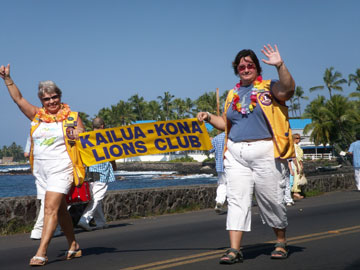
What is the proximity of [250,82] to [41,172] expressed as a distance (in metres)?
2.35

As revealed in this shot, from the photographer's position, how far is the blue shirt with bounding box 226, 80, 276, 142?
17.6ft

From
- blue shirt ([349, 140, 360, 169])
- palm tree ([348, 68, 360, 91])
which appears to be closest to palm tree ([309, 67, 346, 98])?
palm tree ([348, 68, 360, 91])

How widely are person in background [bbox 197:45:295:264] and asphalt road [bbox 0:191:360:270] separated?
0.44 metres

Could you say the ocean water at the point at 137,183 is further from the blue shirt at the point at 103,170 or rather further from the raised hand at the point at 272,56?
the raised hand at the point at 272,56

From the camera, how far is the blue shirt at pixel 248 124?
17.6ft

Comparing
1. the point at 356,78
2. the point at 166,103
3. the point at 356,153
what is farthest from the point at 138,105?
the point at 356,153

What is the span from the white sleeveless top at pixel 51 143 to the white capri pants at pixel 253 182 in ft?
5.80

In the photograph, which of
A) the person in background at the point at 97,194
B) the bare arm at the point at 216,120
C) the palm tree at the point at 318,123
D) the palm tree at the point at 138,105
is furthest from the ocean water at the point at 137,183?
the palm tree at the point at 138,105

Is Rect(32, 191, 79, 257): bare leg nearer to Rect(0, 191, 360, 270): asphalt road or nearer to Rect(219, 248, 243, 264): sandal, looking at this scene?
Rect(0, 191, 360, 270): asphalt road

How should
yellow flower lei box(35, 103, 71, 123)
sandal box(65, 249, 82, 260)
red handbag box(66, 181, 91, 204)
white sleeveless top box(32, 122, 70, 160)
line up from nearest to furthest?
white sleeveless top box(32, 122, 70, 160) → yellow flower lei box(35, 103, 71, 123) → sandal box(65, 249, 82, 260) → red handbag box(66, 181, 91, 204)

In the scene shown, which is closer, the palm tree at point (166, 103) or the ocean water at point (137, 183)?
the ocean water at point (137, 183)

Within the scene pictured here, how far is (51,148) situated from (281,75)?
246 centimetres

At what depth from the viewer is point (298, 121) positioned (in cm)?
10338

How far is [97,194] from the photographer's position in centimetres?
916
